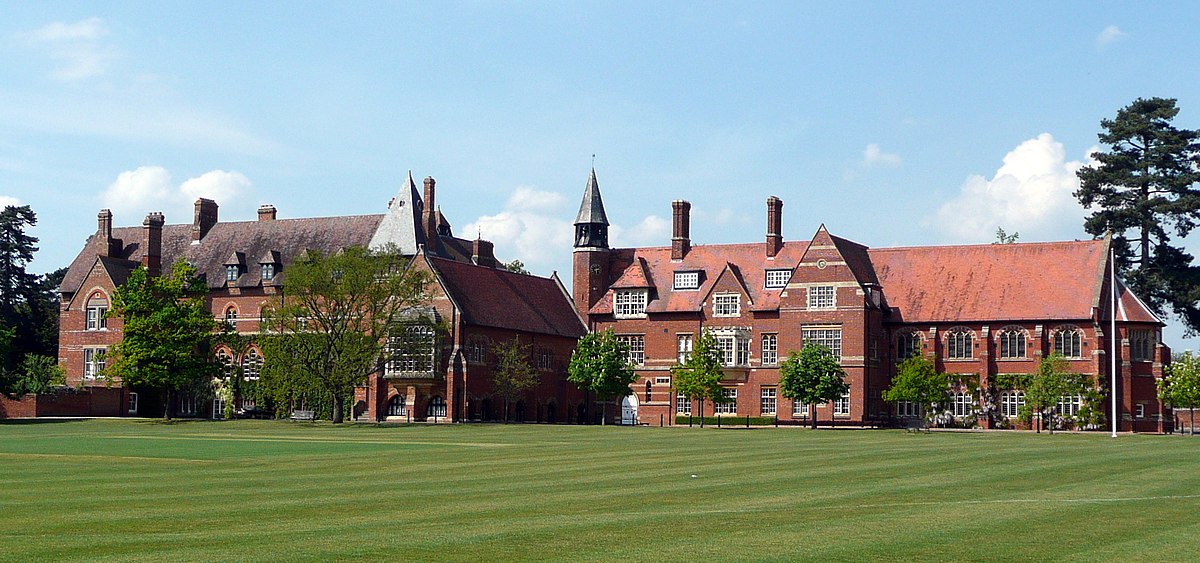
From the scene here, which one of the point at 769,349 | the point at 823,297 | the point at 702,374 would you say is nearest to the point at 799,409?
the point at 769,349

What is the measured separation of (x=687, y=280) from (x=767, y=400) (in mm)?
9854

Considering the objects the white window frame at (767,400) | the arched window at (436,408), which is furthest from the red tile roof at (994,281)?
the arched window at (436,408)

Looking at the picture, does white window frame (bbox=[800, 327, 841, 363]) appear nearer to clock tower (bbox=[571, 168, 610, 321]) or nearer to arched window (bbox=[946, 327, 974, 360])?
arched window (bbox=[946, 327, 974, 360])

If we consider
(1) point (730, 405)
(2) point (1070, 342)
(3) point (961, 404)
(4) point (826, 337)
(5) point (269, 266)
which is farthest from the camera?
(5) point (269, 266)

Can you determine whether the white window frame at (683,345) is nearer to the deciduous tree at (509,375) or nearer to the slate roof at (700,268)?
the slate roof at (700,268)

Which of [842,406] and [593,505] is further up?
[842,406]

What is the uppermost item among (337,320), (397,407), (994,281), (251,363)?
(994,281)

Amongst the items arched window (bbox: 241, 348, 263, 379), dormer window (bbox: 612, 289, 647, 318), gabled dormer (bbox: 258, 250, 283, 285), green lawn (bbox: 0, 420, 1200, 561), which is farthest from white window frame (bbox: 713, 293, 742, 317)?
green lawn (bbox: 0, 420, 1200, 561)

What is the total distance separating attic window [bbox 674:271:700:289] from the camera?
3691 inches

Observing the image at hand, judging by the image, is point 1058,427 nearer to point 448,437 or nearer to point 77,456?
point 448,437

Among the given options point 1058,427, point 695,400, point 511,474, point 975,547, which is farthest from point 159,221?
point 975,547

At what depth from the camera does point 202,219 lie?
103 meters

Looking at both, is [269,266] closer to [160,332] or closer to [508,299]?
[160,332]

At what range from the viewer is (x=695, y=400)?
90.2 metres
